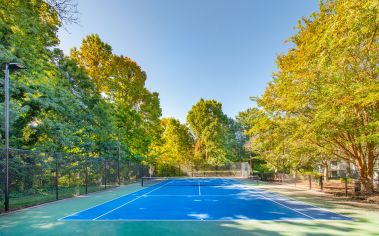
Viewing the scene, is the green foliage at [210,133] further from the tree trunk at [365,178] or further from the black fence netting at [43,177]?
the tree trunk at [365,178]

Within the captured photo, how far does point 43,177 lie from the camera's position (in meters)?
13.7

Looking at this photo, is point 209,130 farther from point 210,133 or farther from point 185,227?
point 185,227

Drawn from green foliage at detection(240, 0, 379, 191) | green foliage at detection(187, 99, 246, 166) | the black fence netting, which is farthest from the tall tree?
green foliage at detection(240, 0, 379, 191)

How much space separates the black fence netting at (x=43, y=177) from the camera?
12000 mm

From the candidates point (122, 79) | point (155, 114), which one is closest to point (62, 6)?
point (122, 79)

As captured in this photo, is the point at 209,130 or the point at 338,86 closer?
the point at 338,86

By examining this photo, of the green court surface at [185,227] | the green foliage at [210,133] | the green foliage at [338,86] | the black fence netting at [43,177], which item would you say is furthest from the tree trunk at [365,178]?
the green foliage at [210,133]

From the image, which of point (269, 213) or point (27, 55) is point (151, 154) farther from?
point (269, 213)

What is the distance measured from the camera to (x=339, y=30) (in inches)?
374

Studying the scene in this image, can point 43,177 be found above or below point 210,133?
below

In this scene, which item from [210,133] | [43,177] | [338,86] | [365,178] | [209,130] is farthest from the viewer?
[209,130]

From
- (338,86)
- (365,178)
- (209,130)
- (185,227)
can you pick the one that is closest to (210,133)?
(209,130)

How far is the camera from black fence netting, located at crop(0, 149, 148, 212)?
12.0 m

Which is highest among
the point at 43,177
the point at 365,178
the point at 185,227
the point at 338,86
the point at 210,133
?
the point at 338,86
